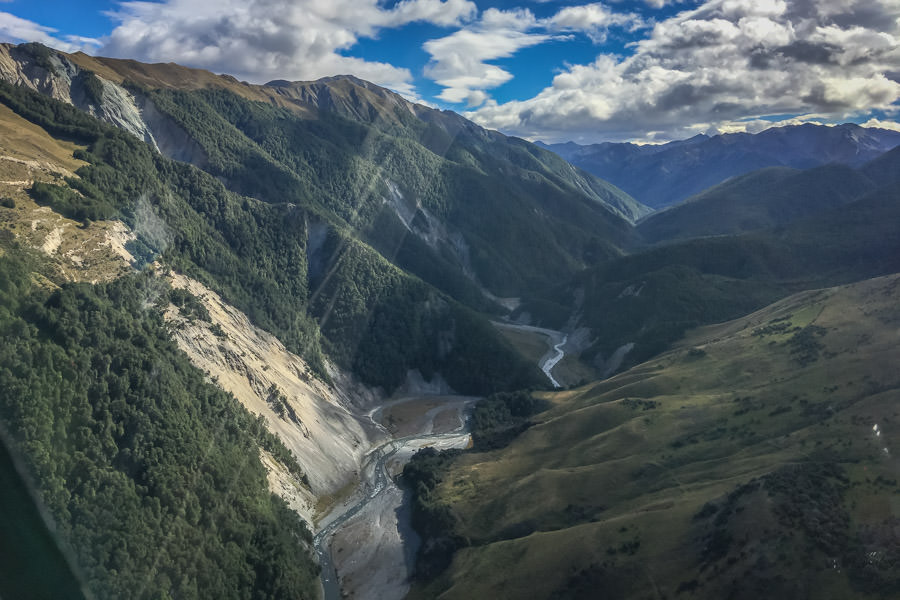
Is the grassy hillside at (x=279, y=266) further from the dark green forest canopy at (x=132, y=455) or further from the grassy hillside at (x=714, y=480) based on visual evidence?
the grassy hillside at (x=714, y=480)

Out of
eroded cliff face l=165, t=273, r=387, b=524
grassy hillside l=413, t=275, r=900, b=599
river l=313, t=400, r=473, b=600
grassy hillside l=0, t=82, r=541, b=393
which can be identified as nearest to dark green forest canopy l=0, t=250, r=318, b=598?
river l=313, t=400, r=473, b=600

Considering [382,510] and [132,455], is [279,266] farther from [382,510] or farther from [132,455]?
[132,455]

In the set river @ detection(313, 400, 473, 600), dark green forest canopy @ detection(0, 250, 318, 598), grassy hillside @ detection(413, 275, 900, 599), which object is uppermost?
dark green forest canopy @ detection(0, 250, 318, 598)

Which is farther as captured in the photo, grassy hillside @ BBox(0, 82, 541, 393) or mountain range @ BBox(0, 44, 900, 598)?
grassy hillside @ BBox(0, 82, 541, 393)

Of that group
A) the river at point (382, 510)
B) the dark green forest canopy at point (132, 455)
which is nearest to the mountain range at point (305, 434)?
the dark green forest canopy at point (132, 455)

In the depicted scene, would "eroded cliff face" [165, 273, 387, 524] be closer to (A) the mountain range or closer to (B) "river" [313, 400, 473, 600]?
(A) the mountain range

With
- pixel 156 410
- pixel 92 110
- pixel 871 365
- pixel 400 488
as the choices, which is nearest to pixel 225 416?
pixel 156 410

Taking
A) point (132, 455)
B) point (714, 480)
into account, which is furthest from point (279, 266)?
point (714, 480)
